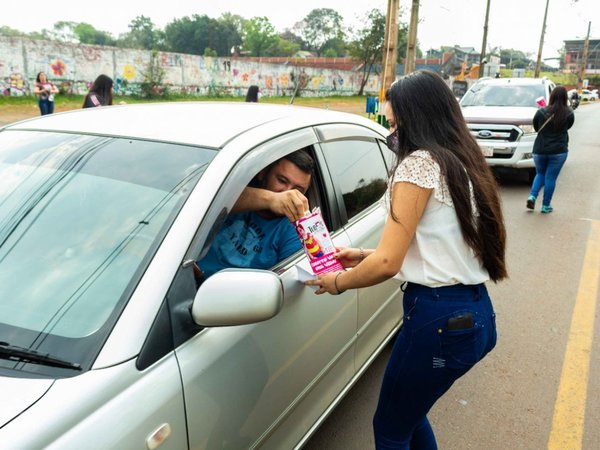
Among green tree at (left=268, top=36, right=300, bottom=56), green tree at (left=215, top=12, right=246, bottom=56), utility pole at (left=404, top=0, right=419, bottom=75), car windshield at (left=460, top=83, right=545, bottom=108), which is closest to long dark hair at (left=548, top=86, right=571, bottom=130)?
car windshield at (left=460, top=83, right=545, bottom=108)

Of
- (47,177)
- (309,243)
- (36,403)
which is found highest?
(47,177)

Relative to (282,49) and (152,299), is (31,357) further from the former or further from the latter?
(282,49)

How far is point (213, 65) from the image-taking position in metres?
30.7

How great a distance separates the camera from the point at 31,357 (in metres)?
1.35

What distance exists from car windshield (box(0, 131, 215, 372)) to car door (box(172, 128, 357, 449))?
196 millimetres

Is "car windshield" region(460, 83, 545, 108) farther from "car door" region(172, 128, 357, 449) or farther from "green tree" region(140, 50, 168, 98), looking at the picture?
"green tree" region(140, 50, 168, 98)

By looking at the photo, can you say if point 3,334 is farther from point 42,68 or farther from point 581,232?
point 42,68

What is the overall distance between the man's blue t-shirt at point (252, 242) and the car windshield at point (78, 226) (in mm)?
417

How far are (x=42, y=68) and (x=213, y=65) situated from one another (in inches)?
429

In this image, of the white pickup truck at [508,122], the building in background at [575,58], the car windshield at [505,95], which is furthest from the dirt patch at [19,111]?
the building in background at [575,58]

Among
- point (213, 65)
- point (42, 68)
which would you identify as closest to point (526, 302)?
point (42, 68)

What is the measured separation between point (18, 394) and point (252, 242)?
44.8 inches

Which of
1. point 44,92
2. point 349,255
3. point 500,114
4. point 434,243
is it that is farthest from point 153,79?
point 434,243

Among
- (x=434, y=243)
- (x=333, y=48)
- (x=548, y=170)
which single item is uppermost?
A: (x=333, y=48)
